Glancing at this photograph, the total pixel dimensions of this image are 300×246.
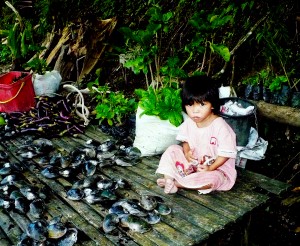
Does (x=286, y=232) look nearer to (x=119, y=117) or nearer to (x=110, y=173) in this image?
(x=110, y=173)

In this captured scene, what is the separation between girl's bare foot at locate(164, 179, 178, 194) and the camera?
3.10 metres

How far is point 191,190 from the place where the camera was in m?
3.21

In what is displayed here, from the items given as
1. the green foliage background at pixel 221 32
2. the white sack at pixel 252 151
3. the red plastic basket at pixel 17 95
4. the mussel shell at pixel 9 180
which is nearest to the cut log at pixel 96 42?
the green foliage background at pixel 221 32

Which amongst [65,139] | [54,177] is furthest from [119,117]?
[54,177]

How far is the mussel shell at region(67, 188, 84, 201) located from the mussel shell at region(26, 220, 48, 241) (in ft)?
1.52

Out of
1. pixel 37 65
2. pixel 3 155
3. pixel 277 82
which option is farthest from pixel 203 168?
pixel 37 65

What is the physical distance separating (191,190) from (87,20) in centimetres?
525

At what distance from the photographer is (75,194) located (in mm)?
3086

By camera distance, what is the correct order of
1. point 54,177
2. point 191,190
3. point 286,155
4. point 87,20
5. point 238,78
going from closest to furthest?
point 191,190, point 54,177, point 286,155, point 238,78, point 87,20

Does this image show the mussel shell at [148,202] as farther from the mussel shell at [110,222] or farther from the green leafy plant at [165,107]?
the green leafy plant at [165,107]

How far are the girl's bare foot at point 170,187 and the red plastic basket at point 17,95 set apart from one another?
3480 mm

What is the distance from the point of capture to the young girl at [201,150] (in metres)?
2.95

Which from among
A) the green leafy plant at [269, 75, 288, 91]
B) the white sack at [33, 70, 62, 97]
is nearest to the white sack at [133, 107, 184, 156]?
the green leafy plant at [269, 75, 288, 91]

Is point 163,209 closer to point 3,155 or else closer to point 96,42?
point 3,155
